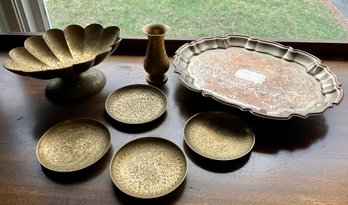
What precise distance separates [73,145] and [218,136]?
301 millimetres

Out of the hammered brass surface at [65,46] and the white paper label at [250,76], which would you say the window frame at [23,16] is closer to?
the hammered brass surface at [65,46]

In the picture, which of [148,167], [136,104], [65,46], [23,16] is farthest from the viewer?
[23,16]

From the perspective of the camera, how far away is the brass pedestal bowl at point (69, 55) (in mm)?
758

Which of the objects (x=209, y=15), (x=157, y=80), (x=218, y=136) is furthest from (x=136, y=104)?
(x=209, y=15)

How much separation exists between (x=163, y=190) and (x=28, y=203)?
235 millimetres

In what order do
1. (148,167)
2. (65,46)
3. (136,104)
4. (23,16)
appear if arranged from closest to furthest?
(148,167) < (136,104) < (65,46) < (23,16)

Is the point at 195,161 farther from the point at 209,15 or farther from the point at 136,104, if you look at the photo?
the point at 209,15

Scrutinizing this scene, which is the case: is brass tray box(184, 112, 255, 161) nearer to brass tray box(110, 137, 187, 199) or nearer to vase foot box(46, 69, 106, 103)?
brass tray box(110, 137, 187, 199)

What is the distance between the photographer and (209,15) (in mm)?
1253

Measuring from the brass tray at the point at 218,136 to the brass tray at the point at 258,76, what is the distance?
0.14 feet

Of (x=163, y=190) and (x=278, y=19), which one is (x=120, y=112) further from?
(x=278, y=19)

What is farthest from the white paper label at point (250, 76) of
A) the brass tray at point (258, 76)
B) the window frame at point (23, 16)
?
the window frame at point (23, 16)

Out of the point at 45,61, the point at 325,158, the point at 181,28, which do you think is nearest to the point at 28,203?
the point at 45,61

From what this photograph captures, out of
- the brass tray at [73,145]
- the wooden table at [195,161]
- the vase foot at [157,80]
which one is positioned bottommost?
the wooden table at [195,161]
